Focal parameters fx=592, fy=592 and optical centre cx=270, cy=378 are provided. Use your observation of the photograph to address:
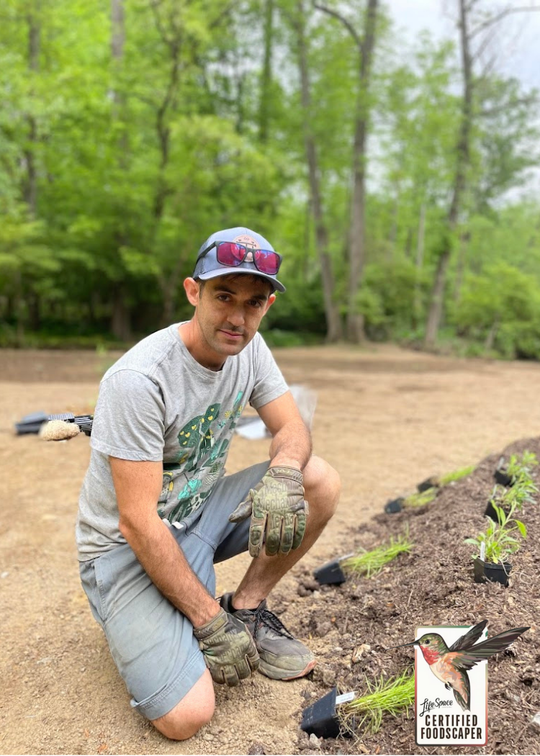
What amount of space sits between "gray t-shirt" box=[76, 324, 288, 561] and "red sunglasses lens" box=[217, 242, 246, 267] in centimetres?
34

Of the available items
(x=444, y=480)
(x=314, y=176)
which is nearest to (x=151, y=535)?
(x=444, y=480)

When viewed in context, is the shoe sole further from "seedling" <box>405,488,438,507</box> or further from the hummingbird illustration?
"seedling" <box>405,488,438,507</box>

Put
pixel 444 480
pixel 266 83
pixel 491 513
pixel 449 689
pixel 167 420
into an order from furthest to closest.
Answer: pixel 266 83, pixel 444 480, pixel 491 513, pixel 167 420, pixel 449 689

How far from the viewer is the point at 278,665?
219cm

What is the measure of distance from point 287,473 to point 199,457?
1.16 ft

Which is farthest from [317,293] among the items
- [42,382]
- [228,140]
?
[42,382]

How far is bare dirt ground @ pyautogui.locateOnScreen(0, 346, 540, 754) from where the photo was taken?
1967mm

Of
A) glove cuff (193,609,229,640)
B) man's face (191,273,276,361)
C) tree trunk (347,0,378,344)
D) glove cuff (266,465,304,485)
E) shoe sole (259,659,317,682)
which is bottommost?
shoe sole (259,659,317,682)

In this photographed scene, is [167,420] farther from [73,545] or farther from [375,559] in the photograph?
[73,545]

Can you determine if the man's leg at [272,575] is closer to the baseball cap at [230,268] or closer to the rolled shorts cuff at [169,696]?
the rolled shorts cuff at [169,696]

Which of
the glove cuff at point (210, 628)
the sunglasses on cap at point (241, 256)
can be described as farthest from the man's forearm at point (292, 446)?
the sunglasses on cap at point (241, 256)

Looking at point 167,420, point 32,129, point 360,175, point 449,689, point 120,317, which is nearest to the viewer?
point 449,689

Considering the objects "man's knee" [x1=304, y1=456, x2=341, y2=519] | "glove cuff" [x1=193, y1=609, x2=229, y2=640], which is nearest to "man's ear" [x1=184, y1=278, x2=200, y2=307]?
"man's knee" [x1=304, y1=456, x2=341, y2=519]

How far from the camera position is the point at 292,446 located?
91.4 inches
